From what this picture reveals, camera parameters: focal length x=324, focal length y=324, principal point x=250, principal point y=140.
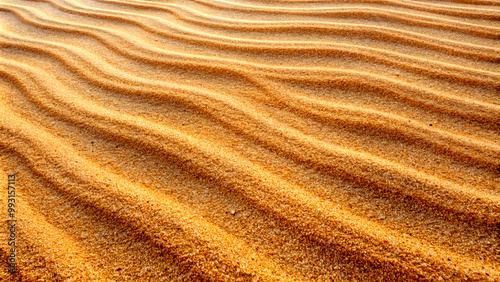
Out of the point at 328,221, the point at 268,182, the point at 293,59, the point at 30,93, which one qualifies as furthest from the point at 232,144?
the point at 30,93

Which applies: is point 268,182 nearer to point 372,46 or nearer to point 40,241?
point 40,241

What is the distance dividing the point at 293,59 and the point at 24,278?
1438mm

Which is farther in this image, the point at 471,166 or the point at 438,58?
the point at 438,58

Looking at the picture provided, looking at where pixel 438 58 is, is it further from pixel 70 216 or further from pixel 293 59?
pixel 70 216

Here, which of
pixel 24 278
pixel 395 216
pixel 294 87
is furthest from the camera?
pixel 294 87

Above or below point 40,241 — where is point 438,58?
above

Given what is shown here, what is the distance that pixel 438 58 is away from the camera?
163 cm

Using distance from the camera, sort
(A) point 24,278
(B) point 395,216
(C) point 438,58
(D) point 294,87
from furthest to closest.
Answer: (C) point 438,58
(D) point 294,87
(B) point 395,216
(A) point 24,278

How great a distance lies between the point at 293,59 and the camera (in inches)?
67.9

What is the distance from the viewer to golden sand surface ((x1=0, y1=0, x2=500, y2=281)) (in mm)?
881

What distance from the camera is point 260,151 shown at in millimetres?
1201

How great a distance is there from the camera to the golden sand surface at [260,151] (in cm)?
88

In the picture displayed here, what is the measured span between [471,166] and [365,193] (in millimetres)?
391

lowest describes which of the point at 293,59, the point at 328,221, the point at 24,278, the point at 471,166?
the point at 24,278
